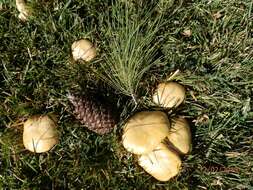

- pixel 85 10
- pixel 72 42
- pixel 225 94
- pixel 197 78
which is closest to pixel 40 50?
pixel 72 42

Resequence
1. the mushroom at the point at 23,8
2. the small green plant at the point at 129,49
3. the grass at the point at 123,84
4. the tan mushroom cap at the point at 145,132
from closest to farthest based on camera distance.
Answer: the tan mushroom cap at the point at 145,132 < the grass at the point at 123,84 < the small green plant at the point at 129,49 < the mushroom at the point at 23,8

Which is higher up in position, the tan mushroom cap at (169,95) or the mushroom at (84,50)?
the mushroom at (84,50)

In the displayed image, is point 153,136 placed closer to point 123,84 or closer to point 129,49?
point 123,84

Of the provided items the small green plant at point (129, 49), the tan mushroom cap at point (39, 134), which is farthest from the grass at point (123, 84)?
the tan mushroom cap at point (39, 134)

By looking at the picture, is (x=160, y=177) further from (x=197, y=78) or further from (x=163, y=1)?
(x=163, y=1)

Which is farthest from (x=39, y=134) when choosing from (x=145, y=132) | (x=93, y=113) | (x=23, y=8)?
(x=23, y=8)

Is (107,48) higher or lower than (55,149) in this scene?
higher

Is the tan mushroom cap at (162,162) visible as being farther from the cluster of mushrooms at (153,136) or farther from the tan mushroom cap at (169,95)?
the tan mushroom cap at (169,95)

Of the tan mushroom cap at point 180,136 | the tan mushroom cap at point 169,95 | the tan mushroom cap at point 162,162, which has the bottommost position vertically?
the tan mushroom cap at point 162,162
